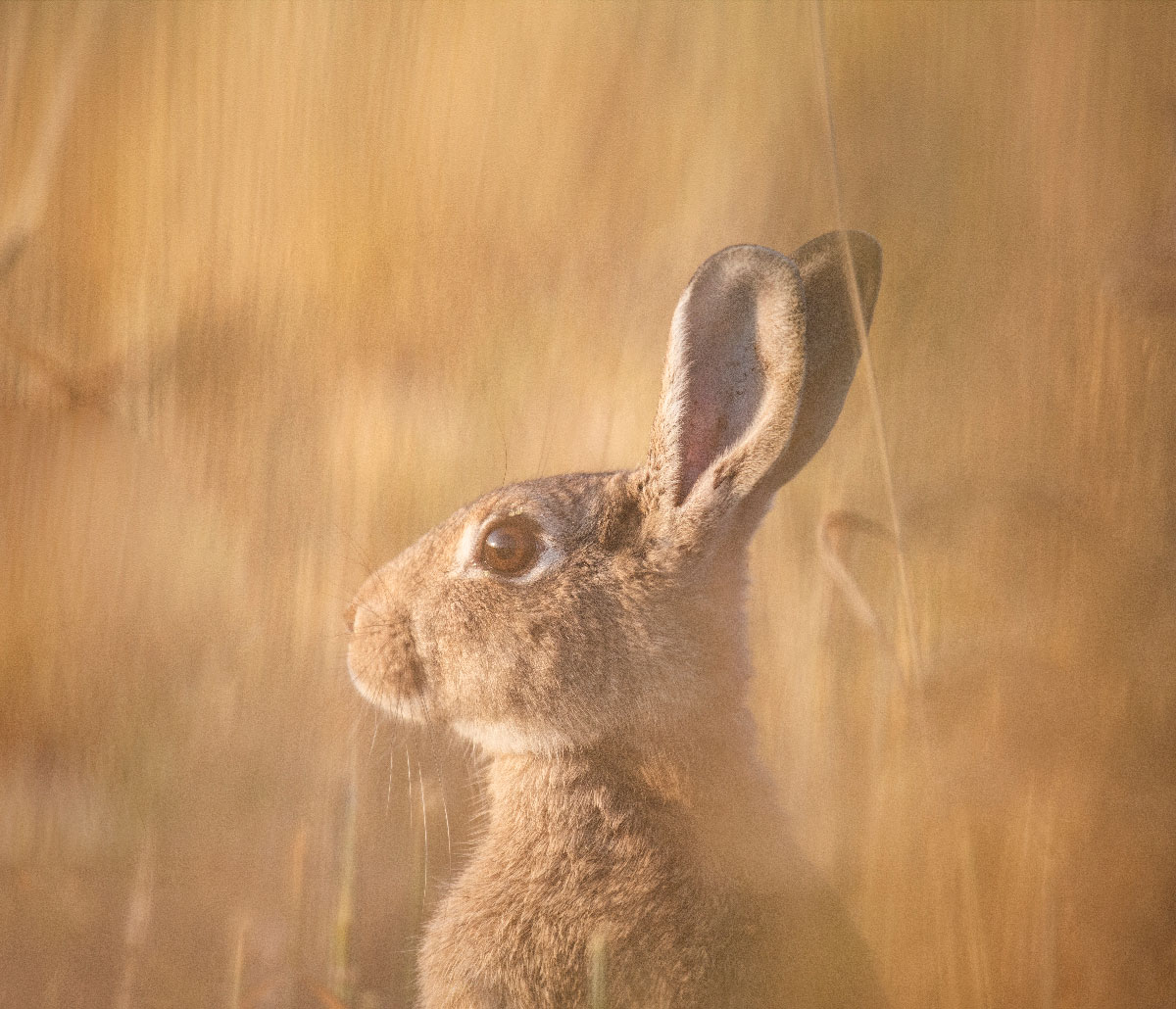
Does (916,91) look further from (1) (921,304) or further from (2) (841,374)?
(2) (841,374)

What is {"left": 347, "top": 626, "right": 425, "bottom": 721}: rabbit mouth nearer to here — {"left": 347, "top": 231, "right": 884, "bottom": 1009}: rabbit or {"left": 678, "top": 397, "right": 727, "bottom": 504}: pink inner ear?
{"left": 347, "top": 231, "right": 884, "bottom": 1009}: rabbit

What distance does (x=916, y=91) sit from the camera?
152 centimetres

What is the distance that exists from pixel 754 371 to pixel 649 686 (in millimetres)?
403

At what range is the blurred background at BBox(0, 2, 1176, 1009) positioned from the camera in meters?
1.41

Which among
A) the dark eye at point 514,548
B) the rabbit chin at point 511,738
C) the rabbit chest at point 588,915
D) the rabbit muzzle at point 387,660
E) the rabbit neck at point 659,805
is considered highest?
the dark eye at point 514,548

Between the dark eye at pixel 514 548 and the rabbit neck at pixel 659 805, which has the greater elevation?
the dark eye at pixel 514 548

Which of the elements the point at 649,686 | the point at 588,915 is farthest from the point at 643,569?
the point at 588,915

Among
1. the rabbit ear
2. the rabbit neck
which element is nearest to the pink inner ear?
the rabbit ear

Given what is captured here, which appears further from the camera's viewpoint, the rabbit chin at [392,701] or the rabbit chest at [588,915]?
the rabbit chin at [392,701]

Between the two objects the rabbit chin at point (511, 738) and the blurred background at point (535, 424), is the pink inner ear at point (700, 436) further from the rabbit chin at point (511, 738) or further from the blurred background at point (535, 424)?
the rabbit chin at point (511, 738)

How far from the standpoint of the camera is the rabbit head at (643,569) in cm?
127

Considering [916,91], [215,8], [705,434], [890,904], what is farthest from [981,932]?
[215,8]

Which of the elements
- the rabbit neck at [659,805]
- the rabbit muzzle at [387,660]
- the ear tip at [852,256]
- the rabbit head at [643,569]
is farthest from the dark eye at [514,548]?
the ear tip at [852,256]

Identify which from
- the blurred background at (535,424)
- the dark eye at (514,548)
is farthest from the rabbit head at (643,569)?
the blurred background at (535,424)
